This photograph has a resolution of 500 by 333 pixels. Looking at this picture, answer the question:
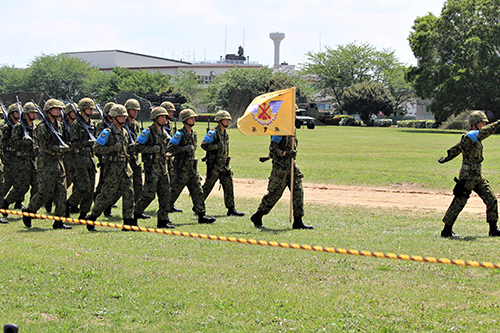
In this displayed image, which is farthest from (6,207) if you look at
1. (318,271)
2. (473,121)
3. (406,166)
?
(406,166)

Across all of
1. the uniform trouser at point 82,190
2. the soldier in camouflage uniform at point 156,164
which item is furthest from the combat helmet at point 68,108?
the soldier in camouflage uniform at point 156,164

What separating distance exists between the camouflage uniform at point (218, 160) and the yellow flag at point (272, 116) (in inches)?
56.0

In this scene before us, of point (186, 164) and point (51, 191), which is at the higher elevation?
point (186, 164)

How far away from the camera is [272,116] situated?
10.1m

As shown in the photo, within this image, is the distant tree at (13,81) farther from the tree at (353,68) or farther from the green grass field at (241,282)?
the green grass field at (241,282)

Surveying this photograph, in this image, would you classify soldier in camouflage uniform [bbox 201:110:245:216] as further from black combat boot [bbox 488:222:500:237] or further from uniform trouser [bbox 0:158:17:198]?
black combat boot [bbox 488:222:500:237]

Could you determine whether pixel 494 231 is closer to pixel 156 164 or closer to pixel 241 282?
pixel 241 282

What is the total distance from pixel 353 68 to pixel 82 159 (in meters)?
83.3

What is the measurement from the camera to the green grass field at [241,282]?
5.17 m

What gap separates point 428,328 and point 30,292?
394 cm

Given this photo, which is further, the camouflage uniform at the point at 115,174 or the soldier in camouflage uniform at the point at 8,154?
the soldier in camouflage uniform at the point at 8,154

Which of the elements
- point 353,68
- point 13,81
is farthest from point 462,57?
point 13,81

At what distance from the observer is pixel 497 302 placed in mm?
5719

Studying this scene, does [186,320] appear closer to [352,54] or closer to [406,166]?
[406,166]
